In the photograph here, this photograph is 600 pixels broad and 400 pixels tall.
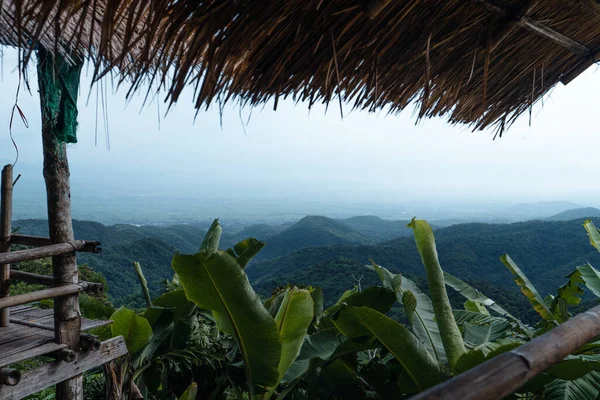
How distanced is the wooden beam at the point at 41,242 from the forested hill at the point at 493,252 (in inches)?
410

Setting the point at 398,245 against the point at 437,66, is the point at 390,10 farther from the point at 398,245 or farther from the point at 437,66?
the point at 398,245

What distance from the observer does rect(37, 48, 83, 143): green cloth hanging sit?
2.03 metres

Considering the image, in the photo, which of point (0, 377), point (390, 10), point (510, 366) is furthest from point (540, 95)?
point (0, 377)

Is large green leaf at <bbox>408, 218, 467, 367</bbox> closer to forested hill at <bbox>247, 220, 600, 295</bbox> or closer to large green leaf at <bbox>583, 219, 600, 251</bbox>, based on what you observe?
large green leaf at <bbox>583, 219, 600, 251</bbox>

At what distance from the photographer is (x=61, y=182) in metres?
2.14

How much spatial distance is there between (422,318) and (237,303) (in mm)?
838

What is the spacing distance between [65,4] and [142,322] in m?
1.69

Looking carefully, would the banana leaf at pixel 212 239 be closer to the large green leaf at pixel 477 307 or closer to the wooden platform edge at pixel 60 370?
the wooden platform edge at pixel 60 370

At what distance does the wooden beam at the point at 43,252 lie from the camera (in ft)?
6.06

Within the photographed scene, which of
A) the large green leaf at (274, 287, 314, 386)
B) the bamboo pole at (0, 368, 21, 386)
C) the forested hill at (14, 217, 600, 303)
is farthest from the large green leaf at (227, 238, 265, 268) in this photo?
the forested hill at (14, 217, 600, 303)

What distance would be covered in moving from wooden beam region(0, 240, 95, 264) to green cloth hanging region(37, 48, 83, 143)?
1.77ft

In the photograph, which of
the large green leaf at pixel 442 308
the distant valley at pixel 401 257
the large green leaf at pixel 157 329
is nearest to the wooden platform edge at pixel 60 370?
the large green leaf at pixel 157 329

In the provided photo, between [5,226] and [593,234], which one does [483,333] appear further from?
[5,226]

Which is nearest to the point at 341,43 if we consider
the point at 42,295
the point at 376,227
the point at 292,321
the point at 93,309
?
the point at 292,321
